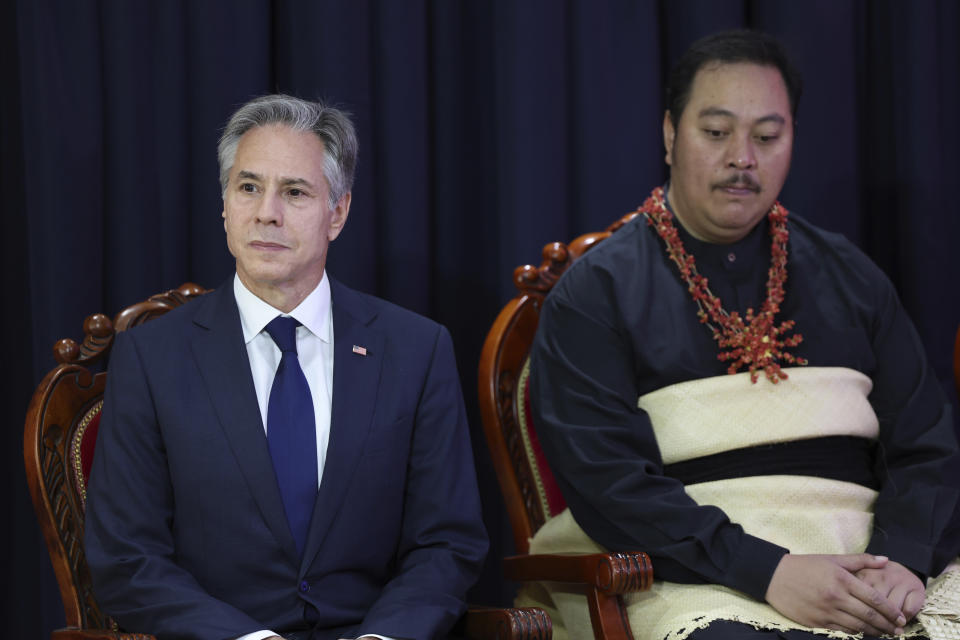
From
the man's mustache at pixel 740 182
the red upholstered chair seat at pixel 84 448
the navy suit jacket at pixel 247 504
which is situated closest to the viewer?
the navy suit jacket at pixel 247 504

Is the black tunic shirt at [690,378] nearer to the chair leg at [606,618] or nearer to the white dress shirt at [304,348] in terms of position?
the chair leg at [606,618]

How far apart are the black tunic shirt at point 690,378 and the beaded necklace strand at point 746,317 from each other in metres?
0.03

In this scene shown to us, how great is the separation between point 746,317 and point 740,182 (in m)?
0.31

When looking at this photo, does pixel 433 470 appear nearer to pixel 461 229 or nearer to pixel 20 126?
pixel 461 229

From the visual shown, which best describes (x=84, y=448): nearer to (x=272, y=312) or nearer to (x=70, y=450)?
(x=70, y=450)

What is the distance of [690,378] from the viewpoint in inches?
94.2

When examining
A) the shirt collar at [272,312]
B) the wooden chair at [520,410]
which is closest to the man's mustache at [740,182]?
the wooden chair at [520,410]

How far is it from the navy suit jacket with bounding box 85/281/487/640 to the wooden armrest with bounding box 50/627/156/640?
59 millimetres

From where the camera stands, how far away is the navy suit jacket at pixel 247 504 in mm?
1952

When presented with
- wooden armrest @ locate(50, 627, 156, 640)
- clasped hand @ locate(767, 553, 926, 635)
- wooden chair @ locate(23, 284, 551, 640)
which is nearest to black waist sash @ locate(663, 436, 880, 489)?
clasped hand @ locate(767, 553, 926, 635)

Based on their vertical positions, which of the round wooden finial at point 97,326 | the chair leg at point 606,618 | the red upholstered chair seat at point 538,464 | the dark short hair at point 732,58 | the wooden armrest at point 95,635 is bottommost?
the chair leg at point 606,618

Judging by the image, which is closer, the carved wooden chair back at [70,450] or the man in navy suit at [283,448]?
the man in navy suit at [283,448]

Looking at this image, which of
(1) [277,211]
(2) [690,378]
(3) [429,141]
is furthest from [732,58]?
(1) [277,211]

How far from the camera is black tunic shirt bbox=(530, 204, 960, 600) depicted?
7.26 ft
